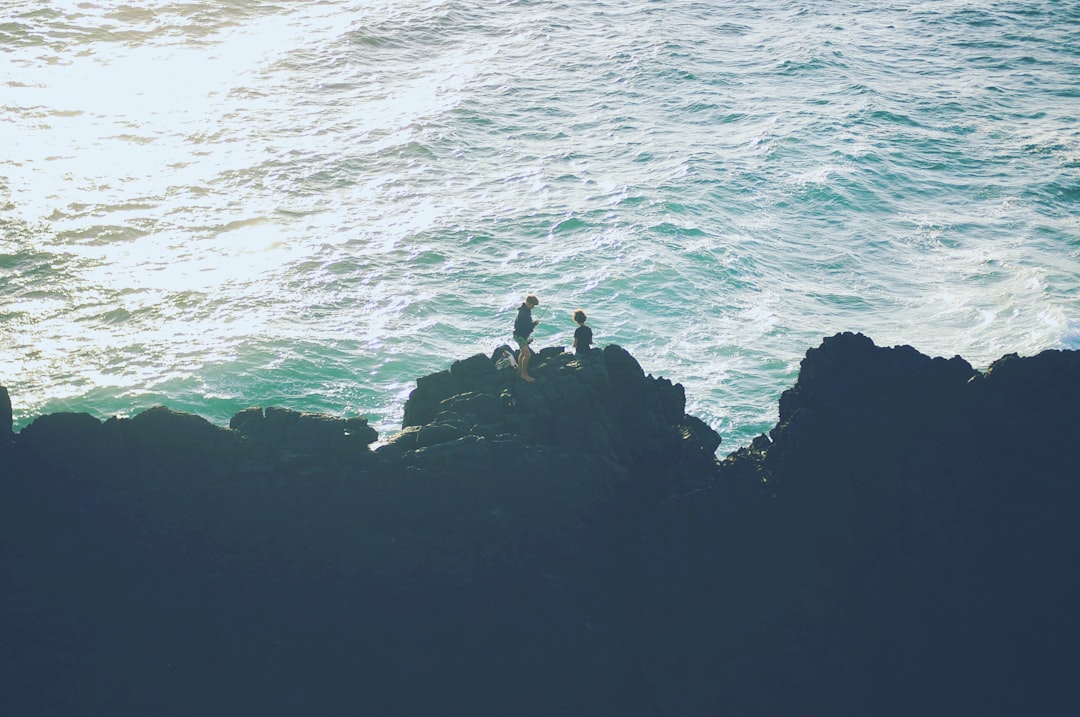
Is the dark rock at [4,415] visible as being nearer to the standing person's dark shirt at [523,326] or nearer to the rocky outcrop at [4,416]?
the rocky outcrop at [4,416]

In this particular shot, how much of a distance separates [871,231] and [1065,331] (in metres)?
7.66

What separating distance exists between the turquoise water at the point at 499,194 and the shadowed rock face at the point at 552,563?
884 centimetres

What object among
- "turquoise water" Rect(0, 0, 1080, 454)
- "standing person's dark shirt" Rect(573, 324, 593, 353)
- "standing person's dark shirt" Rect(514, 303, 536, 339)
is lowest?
"turquoise water" Rect(0, 0, 1080, 454)

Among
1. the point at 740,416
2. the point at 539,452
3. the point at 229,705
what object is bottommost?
the point at 740,416

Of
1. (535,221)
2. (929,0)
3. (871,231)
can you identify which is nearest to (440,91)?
(535,221)

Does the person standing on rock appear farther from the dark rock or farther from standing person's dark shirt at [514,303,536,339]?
the dark rock

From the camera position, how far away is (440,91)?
45.0 meters

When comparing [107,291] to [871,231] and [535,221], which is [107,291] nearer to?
[535,221]

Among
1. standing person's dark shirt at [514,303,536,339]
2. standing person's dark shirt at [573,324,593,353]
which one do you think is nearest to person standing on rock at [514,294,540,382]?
standing person's dark shirt at [514,303,536,339]

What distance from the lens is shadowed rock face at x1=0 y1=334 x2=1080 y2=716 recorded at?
16.3 m

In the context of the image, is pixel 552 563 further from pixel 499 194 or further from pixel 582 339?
pixel 499 194

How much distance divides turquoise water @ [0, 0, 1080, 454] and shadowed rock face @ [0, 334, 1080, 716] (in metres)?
8.84

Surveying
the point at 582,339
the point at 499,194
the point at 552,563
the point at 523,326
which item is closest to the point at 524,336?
the point at 523,326

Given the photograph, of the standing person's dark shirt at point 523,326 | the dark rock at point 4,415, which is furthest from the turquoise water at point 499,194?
the dark rock at point 4,415
